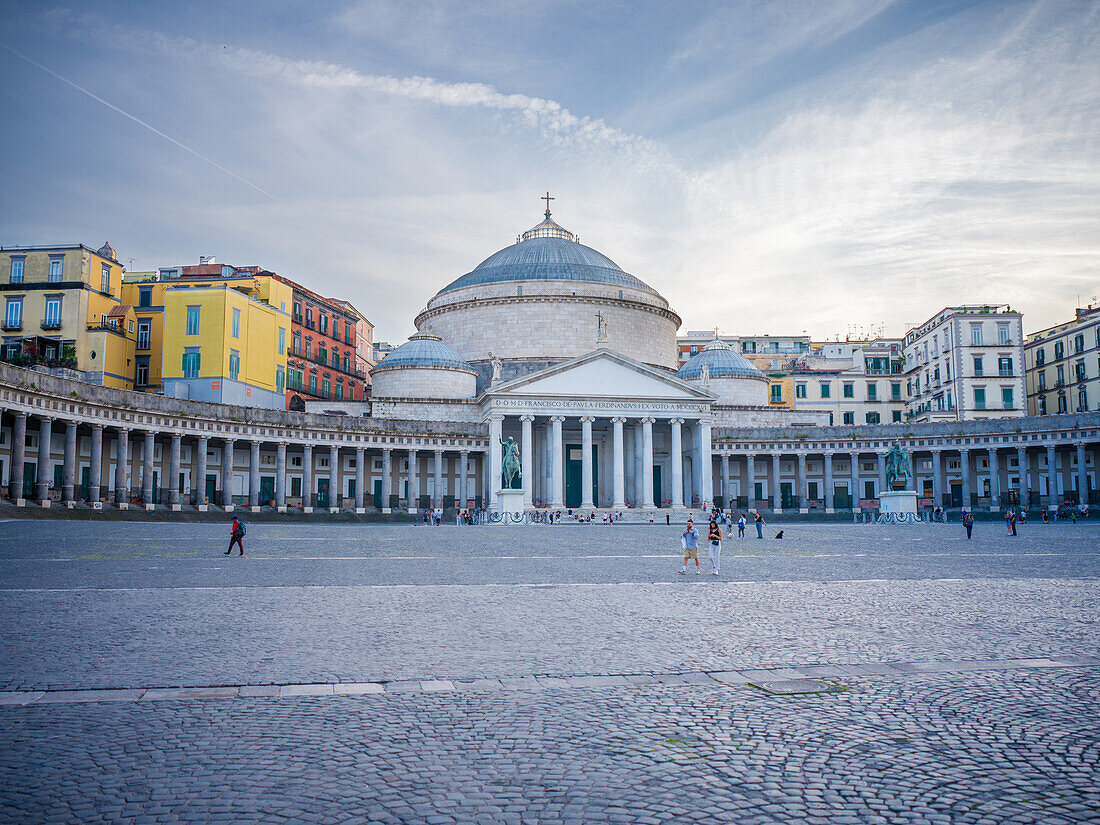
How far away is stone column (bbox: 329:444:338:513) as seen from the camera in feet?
194

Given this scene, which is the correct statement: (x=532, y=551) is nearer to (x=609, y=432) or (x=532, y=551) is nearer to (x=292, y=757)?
(x=292, y=757)

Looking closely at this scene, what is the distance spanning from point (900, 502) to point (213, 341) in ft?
141

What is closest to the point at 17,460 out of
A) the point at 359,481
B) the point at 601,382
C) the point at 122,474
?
the point at 122,474

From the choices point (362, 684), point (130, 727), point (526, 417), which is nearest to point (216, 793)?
point (130, 727)

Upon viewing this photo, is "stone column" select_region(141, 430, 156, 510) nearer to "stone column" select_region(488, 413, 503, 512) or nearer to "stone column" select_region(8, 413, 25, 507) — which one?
"stone column" select_region(8, 413, 25, 507)

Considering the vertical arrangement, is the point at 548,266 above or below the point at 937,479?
above

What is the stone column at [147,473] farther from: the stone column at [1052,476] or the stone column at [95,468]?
the stone column at [1052,476]

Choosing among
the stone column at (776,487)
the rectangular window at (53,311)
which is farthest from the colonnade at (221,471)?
the stone column at (776,487)

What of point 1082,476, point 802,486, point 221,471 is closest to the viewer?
point 221,471

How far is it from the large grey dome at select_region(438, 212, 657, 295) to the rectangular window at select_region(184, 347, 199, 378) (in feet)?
88.3

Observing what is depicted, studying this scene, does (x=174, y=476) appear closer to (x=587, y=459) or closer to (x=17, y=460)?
(x=17, y=460)

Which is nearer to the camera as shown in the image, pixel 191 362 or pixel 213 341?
pixel 213 341

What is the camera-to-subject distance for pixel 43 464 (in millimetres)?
40562

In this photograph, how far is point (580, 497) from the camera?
225ft
